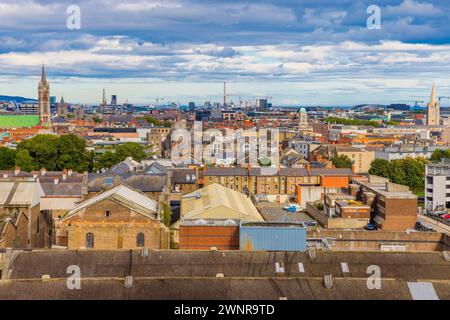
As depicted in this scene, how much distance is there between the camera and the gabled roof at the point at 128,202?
3953 cm

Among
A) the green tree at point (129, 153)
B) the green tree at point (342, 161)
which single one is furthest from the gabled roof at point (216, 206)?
the green tree at point (342, 161)

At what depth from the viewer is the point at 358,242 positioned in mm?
40844

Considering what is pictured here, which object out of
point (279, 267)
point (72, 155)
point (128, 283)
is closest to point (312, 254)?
point (279, 267)

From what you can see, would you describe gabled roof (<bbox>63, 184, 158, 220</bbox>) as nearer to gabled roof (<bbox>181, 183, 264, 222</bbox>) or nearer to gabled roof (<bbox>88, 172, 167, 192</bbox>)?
gabled roof (<bbox>181, 183, 264, 222</bbox>)

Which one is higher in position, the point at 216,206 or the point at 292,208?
the point at 216,206

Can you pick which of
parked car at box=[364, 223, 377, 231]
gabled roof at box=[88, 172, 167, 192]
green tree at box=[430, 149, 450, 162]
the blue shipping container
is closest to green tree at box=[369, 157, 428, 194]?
green tree at box=[430, 149, 450, 162]

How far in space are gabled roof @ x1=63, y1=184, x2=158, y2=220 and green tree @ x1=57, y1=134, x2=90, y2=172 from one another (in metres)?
48.1

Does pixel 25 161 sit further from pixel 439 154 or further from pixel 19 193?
pixel 439 154

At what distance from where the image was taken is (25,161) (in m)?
87.4

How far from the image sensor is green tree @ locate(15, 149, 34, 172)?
8594 centimetres

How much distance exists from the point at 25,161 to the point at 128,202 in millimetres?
52054

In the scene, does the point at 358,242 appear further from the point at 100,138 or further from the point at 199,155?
the point at 100,138

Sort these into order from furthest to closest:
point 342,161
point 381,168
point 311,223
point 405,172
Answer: point 342,161 → point 381,168 → point 405,172 → point 311,223

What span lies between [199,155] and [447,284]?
85.0 metres
